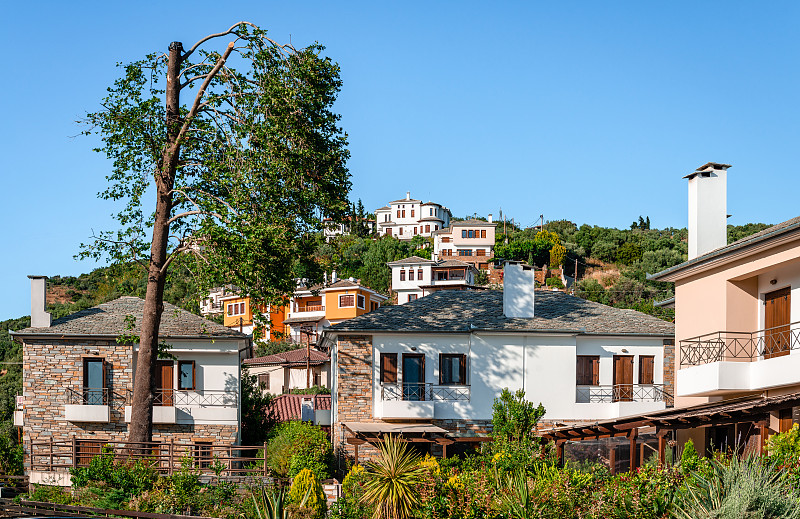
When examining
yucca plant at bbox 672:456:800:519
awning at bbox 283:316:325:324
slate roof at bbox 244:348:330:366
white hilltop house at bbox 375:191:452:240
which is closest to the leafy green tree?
yucca plant at bbox 672:456:800:519

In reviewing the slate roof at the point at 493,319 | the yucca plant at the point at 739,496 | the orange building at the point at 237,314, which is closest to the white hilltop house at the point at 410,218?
the orange building at the point at 237,314

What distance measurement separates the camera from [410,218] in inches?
5162

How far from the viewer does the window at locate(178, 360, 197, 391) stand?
109 ft

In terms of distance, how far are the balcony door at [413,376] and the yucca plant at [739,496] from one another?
59.2ft

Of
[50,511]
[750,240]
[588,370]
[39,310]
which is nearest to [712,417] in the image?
[750,240]

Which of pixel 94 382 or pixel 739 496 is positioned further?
pixel 94 382

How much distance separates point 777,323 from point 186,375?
67.0ft

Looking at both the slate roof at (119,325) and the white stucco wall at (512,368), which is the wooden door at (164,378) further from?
the white stucco wall at (512,368)

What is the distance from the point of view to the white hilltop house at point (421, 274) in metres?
90.2

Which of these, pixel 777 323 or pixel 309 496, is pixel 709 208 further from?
pixel 309 496

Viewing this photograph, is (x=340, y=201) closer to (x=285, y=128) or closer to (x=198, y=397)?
(x=285, y=128)

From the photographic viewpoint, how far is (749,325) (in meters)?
21.8

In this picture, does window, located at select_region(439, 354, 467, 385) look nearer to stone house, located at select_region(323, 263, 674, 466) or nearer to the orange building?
stone house, located at select_region(323, 263, 674, 466)

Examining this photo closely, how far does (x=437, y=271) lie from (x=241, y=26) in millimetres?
65496
